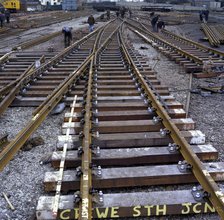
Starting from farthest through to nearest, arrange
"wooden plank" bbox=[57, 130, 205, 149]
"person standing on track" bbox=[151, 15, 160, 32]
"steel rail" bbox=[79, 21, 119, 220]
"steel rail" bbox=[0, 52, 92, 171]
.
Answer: "person standing on track" bbox=[151, 15, 160, 32]
"wooden plank" bbox=[57, 130, 205, 149]
"steel rail" bbox=[0, 52, 92, 171]
"steel rail" bbox=[79, 21, 119, 220]

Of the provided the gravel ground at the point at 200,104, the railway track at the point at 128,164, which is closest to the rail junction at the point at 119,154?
the railway track at the point at 128,164

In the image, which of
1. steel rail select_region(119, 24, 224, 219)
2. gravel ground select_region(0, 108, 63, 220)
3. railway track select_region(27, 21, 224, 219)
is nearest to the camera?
steel rail select_region(119, 24, 224, 219)

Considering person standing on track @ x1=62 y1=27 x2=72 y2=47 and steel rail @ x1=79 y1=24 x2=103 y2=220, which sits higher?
person standing on track @ x1=62 y1=27 x2=72 y2=47

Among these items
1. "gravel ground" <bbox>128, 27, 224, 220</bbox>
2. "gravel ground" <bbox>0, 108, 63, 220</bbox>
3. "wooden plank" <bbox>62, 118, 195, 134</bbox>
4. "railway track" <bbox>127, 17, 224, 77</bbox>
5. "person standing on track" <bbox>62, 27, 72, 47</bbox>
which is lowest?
"gravel ground" <bbox>0, 108, 63, 220</bbox>

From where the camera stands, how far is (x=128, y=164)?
466 cm

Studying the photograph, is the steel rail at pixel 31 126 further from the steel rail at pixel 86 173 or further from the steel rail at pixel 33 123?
the steel rail at pixel 86 173

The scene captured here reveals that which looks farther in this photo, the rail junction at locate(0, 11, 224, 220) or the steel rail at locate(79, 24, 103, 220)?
the rail junction at locate(0, 11, 224, 220)

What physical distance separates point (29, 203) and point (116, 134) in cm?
191

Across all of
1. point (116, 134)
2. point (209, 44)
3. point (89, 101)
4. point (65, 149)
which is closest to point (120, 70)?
point (89, 101)

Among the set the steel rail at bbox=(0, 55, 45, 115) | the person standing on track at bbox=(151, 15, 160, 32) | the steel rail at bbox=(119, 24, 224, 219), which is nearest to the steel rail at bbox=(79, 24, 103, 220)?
the steel rail at bbox=(119, 24, 224, 219)

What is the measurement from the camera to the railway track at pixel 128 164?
3.67 meters

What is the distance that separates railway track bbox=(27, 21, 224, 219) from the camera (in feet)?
12.0

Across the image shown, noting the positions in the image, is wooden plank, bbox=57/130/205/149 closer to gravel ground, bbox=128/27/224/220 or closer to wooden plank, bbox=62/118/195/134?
wooden plank, bbox=62/118/195/134

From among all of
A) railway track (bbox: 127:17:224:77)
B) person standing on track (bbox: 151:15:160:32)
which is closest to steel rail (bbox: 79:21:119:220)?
railway track (bbox: 127:17:224:77)
